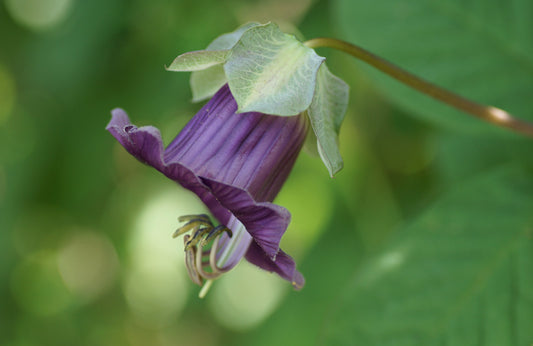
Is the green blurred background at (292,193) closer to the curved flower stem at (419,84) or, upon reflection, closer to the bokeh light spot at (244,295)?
the bokeh light spot at (244,295)

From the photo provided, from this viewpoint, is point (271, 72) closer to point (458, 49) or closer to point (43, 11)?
point (458, 49)

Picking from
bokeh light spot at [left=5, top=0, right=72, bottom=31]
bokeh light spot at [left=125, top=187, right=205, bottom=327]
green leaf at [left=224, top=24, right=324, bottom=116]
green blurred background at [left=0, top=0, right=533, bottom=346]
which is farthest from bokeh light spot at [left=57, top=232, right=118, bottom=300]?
green leaf at [left=224, top=24, right=324, bottom=116]

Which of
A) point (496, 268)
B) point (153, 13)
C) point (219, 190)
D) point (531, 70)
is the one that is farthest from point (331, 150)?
point (153, 13)

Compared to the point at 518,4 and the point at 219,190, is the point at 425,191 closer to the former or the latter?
the point at 518,4

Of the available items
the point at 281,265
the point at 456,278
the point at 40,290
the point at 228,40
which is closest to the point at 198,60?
the point at 228,40

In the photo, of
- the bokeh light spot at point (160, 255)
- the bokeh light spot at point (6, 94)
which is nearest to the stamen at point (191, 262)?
the bokeh light spot at point (160, 255)

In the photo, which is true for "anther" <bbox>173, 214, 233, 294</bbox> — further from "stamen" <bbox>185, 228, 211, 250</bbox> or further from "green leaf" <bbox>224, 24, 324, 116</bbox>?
"green leaf" <bbox>224, 24, 324, 116</bbox>
